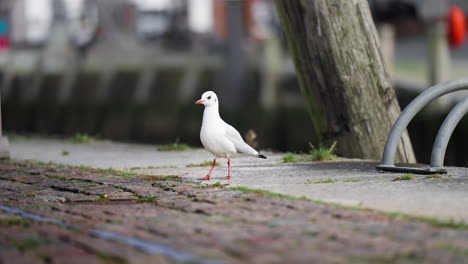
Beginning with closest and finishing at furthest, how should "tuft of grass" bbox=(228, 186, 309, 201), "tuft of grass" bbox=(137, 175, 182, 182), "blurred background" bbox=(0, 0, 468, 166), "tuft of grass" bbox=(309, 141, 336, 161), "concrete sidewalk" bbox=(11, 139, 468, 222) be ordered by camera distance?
"concrete sidewalk" bbox=(11, 139, 468, 222), "tuft of grass" bbox=(228, 186, 309, 201), "tuft of grass" bbox=(137, 175, 182, 182), "tuft of grass" bbox=(309, 141, 336, 161), "blurred background" bbox=(0, 0, 468, 166)

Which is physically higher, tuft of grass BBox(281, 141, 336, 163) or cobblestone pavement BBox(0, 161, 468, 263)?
tuft of grass BBox(281, 141, 336, 163)

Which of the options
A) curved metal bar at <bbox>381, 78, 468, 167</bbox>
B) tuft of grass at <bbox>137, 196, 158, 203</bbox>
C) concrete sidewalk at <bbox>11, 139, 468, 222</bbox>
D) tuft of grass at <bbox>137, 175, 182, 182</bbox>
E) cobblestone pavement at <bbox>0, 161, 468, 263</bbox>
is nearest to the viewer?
cobblestone pavement at <bbox>0, 161, 468, 263</bbox>

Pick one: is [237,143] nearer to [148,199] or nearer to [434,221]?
[148,199]

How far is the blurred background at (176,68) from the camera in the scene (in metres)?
18.7

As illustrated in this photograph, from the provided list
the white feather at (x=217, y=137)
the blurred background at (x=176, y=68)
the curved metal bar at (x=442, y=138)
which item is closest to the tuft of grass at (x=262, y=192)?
the white feather at (x=217, y=137)

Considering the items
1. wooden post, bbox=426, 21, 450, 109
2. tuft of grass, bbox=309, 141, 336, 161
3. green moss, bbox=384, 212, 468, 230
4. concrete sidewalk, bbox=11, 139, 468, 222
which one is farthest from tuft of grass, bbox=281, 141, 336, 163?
wooden post, bbox=426, 21, 450, 109

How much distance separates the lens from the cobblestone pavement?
4.92 m

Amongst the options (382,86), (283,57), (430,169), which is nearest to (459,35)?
(283,57)

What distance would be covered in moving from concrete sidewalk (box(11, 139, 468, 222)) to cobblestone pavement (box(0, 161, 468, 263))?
0.33 metres

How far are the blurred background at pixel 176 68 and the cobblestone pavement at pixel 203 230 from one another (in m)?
7.97

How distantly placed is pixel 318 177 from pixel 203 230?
2.68m

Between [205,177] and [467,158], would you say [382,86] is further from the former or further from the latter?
[467,158]

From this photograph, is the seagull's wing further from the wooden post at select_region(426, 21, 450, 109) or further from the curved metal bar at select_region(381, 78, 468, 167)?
the wooden post at select_region(426, 21, 450, 109)

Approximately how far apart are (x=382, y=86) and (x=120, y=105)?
16.9m
